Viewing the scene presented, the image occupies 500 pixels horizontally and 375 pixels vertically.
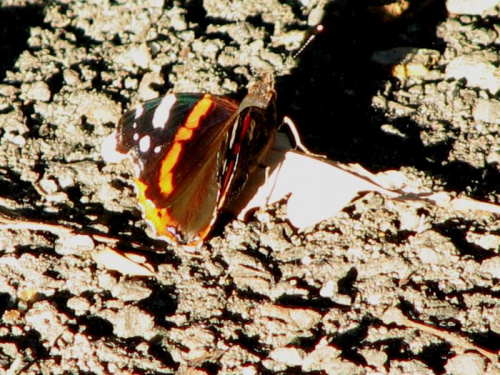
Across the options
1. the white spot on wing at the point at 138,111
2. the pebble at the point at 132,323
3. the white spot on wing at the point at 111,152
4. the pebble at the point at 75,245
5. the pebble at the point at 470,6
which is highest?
the pebble at the point at 470,6

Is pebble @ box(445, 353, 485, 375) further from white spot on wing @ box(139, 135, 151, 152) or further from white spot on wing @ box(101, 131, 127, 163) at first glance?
white spot on wing @ box(101, 131, 127, 163)

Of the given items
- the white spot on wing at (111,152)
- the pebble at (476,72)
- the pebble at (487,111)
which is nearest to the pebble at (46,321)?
the white spot on wing at (111,152)

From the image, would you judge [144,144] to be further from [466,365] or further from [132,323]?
[466,365]

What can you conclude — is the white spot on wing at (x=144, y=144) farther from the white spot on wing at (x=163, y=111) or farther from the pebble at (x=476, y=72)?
the pebble at (x=476, y=72)

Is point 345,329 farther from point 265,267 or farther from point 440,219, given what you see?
point 440,219

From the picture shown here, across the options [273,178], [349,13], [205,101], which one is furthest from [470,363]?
[349,13]

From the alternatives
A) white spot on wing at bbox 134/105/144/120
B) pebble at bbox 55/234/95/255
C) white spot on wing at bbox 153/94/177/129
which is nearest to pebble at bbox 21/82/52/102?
white spot on wing at bbox 134/105/144/120
